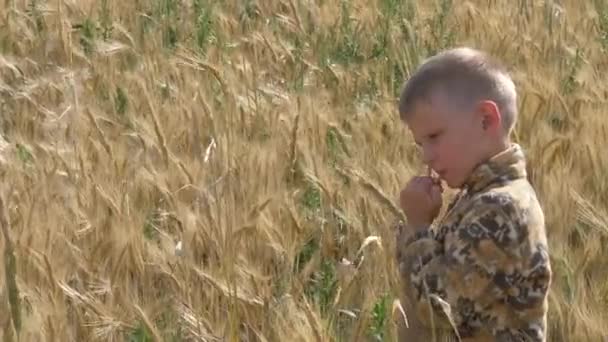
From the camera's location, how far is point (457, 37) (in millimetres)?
5340

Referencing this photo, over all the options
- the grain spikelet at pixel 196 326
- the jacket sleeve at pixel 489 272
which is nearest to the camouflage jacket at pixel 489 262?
the jacket sleeve at pixel 489 272

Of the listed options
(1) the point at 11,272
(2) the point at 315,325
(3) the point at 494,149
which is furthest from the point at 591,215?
(1) the point at 11,272

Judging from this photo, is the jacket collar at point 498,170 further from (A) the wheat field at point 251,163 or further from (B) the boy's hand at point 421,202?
(A) the wheat field at point 251,163

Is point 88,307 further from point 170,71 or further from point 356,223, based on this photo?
point 170,71

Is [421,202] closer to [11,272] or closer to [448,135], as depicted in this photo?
[448,135]

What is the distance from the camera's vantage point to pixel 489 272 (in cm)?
244

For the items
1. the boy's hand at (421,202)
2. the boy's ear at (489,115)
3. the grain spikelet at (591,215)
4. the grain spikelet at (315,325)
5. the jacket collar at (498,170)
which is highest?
the boy's ear at (489,115)

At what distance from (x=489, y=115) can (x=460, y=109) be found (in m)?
0.05

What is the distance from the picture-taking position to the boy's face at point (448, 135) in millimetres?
2492

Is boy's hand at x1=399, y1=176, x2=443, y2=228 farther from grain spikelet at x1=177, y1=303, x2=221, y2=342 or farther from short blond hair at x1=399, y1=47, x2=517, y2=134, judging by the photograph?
grain spikelet at x1=177, y1=303, x2=221, y2=342

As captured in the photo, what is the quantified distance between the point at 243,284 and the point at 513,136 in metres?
1.23

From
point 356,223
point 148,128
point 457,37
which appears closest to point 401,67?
point 457,37

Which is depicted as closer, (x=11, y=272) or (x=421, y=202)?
(x=11, y=272)

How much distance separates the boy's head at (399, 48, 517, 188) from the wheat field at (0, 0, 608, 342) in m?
0.23
